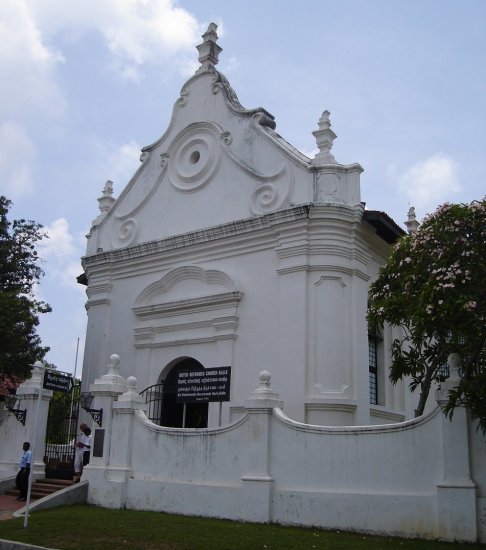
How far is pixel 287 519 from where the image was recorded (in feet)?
38.7

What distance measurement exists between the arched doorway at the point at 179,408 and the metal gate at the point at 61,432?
94.4 inches

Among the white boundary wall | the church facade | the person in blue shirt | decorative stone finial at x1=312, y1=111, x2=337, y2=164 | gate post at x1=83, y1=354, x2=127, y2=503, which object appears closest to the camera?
the white boundary wall

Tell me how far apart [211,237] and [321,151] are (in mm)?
3565

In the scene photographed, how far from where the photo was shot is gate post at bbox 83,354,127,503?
14.5 meters

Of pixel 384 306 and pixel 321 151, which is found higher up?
pixel 321 151

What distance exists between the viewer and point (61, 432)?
61.9ft

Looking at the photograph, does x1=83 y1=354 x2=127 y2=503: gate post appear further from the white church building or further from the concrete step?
the concrete step

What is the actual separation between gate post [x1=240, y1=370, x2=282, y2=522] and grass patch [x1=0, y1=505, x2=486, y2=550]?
1.12 ft

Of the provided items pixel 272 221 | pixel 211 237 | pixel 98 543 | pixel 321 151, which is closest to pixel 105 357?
pixel 211 237

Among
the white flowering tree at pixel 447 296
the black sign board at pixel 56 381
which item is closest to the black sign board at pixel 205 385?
the black sign board at pixel 56 381

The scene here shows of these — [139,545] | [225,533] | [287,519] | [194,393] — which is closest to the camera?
[139,545]

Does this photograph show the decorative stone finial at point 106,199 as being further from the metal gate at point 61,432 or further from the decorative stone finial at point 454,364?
the decorative stone finial at point 454,364

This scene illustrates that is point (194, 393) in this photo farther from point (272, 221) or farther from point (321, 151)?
point (321, 151)

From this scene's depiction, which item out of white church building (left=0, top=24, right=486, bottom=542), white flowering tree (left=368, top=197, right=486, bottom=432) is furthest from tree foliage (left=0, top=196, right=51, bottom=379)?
white flowering tree (left=368, top=197, right=486, bottom=432)
